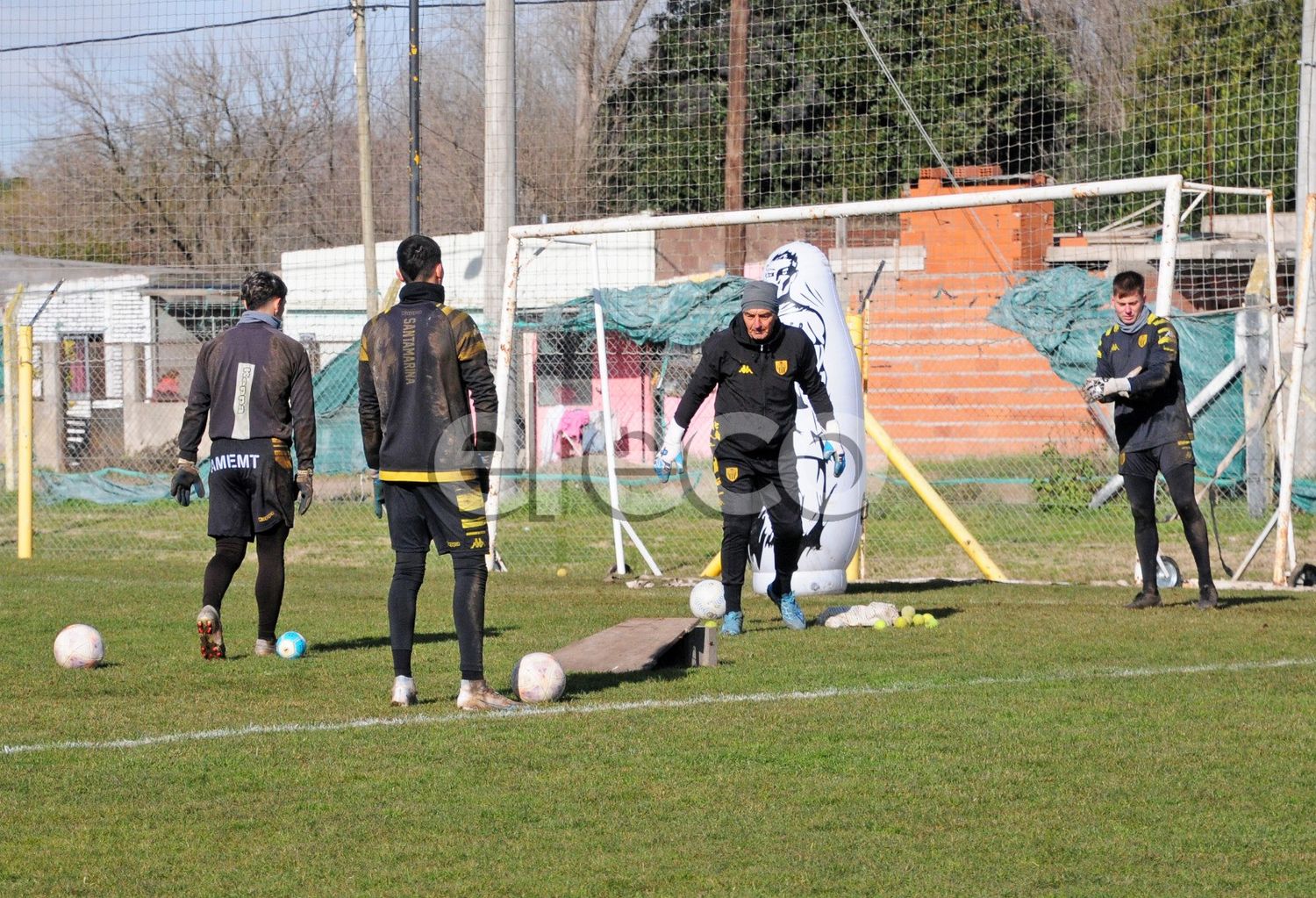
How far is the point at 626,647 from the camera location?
7684 millimetres

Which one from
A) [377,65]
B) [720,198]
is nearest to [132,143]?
[377,65]

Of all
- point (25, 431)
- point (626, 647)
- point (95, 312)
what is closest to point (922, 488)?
point (626, 647)

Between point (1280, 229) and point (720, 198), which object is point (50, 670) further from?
point (1280, 229)

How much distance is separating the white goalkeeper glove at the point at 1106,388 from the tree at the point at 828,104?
9008mm

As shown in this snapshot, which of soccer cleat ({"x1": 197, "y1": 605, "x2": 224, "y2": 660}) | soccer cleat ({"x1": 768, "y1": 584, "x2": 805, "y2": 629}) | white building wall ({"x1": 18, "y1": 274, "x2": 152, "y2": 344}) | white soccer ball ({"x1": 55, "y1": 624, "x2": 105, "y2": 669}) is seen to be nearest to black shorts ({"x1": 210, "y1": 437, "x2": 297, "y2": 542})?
soccer cleat ({"x1": 197, "y1": 605, "x2": 224, "y2": 660})

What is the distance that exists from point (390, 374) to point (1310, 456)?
1214 cm

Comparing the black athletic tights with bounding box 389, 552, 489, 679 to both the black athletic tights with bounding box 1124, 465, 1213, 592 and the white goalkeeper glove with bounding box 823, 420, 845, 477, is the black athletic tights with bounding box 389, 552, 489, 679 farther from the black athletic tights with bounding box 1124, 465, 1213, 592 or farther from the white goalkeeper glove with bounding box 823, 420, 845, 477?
the black athletic tights with bounding box 1124, 465, 1213, 592

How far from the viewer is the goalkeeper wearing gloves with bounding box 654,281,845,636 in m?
9.20

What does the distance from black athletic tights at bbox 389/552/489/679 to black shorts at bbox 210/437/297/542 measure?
169 cm

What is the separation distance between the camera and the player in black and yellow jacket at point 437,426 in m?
6.46

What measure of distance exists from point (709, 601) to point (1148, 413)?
3261 millimetres

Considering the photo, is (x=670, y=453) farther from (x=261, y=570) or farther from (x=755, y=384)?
(x=261, y=570)

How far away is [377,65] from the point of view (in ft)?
65.6

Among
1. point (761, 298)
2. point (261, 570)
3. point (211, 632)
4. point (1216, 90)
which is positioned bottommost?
point (211, 632)
